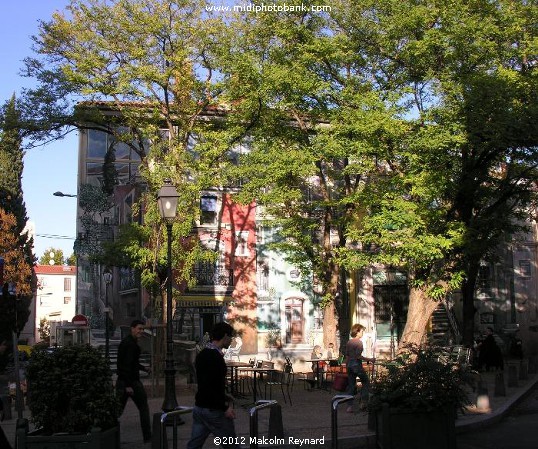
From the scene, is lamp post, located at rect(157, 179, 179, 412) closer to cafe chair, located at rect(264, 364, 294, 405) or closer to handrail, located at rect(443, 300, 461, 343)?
cafe chair, located at rect(264, 364, 294, 405)

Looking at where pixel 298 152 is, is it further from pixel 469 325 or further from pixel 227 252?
pixel 227 252

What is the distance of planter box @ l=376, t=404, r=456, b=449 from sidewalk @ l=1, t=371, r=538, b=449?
129 cm

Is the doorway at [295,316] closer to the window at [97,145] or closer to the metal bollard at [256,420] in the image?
the window at [97,145]

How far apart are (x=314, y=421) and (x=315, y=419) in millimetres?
319

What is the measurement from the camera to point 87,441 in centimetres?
736

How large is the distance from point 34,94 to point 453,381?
20.1 metres

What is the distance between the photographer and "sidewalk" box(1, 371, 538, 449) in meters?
10.5

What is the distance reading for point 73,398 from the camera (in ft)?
26.1

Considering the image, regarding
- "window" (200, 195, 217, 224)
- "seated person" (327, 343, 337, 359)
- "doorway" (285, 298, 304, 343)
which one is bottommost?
"seated person" (327, 343, 337, 359)

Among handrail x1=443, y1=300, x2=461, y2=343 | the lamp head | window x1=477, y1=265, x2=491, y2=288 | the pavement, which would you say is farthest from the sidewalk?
window x1=477, y1=265, x2=491, y2=288

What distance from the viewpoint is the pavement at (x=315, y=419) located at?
10.4 metres

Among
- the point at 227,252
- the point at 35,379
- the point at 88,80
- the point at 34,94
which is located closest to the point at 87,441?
the point at 35,379

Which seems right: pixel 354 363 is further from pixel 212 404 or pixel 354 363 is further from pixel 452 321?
pixel 452 321

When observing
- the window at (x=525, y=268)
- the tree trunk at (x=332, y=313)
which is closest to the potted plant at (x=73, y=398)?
the tree trunk at (x=332, y=313)
